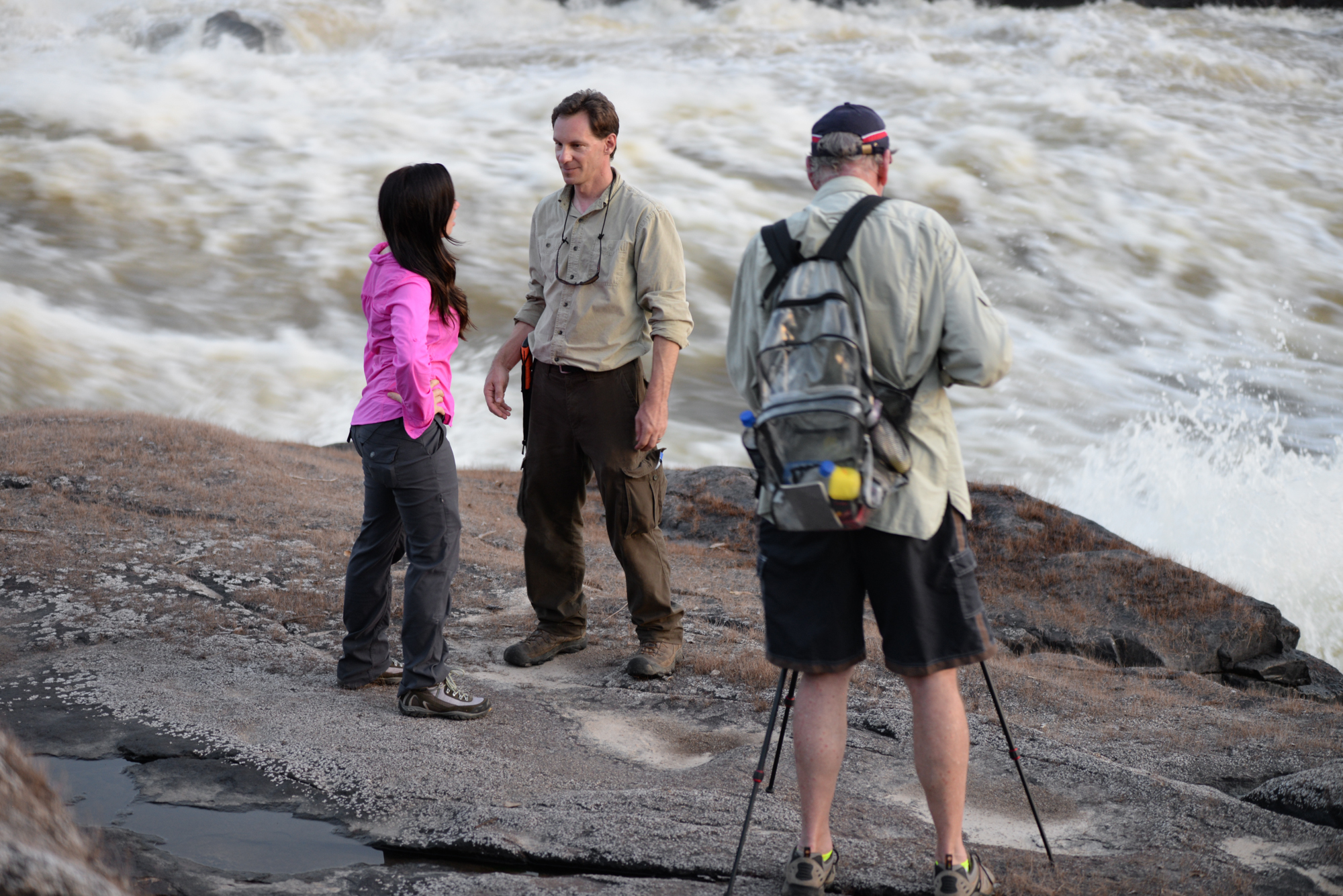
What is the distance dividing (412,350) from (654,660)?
165cm

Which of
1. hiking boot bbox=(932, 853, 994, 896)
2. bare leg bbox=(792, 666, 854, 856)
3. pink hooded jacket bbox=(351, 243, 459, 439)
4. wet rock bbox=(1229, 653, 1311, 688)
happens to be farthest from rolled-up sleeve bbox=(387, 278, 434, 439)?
wet rock bbox=(1229, 653, 1311, 688)

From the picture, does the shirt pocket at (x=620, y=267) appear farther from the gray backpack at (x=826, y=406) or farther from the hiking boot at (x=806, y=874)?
the hiking boot at (x=806, y=874)

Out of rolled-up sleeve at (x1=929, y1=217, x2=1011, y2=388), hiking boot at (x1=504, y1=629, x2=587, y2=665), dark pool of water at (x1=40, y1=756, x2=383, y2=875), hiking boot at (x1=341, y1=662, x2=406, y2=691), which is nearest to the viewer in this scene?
rolled-up sleeve at (x1=929, y1=217, x2=1011, y2=388)

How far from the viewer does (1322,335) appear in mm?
14844

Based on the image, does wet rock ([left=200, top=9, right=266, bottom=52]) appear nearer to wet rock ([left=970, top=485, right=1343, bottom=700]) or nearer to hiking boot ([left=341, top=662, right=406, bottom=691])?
wet rock ([left=970, top=485, right=1343, bottom=700])

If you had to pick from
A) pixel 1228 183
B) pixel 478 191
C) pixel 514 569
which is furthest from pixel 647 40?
pixel 514 569

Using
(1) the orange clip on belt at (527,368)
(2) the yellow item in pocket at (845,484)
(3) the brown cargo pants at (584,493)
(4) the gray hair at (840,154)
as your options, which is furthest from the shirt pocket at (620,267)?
(2) the yellow item in pocket at (845,484)

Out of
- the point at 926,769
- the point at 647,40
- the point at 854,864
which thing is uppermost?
the point at 647,40

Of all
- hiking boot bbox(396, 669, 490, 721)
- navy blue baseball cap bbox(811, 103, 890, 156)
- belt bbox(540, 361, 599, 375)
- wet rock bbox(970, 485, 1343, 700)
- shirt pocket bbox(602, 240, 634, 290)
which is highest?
navy blue baseball cap bbox(811, 103, 890, 156)

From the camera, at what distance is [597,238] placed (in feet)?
13.7

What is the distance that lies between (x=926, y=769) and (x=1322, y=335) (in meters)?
15.1

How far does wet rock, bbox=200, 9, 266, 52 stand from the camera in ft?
89.6

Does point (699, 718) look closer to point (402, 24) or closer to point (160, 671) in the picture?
point (160, 671)

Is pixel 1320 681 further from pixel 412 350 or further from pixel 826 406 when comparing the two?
pixel 412 350
